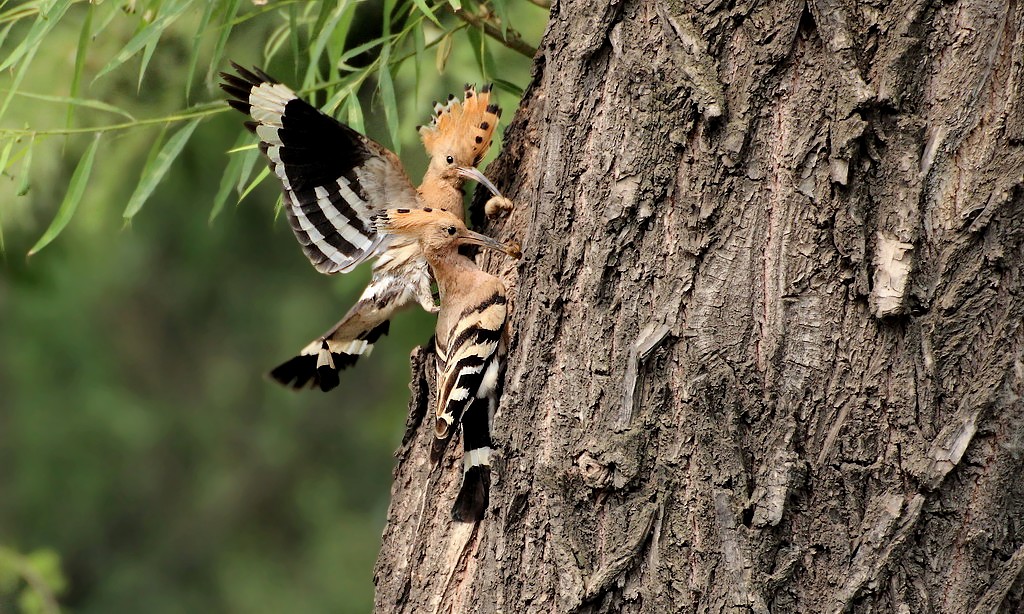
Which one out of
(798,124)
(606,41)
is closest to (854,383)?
(798,124)

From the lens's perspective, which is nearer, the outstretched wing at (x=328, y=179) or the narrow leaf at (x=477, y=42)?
the outstretched wing at (x=328, y=179)

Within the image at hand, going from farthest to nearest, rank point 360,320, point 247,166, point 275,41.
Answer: point 275,41
point 360,320
point 247,166

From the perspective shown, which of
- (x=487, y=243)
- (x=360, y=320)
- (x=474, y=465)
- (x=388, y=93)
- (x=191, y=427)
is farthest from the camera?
(x=191, y=427)

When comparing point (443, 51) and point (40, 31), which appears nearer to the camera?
point (40, 31)

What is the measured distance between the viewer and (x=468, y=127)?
2.88 m

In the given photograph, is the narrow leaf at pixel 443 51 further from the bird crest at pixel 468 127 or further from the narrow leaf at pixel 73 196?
the narrow leaf at pixel 73 196

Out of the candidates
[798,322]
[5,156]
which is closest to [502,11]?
[798,322]

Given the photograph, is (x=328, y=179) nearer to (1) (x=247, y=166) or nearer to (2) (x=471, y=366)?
(1) (x=247, y=166)

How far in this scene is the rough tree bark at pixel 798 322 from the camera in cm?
171

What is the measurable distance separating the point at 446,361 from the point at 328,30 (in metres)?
0.81

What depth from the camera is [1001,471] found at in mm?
1718

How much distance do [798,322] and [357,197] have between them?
53.8 inches

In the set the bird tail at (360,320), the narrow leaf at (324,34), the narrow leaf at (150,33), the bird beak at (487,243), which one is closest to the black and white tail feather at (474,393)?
the bird beak at (487,243)

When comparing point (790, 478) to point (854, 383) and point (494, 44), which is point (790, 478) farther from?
point (494, 44)
